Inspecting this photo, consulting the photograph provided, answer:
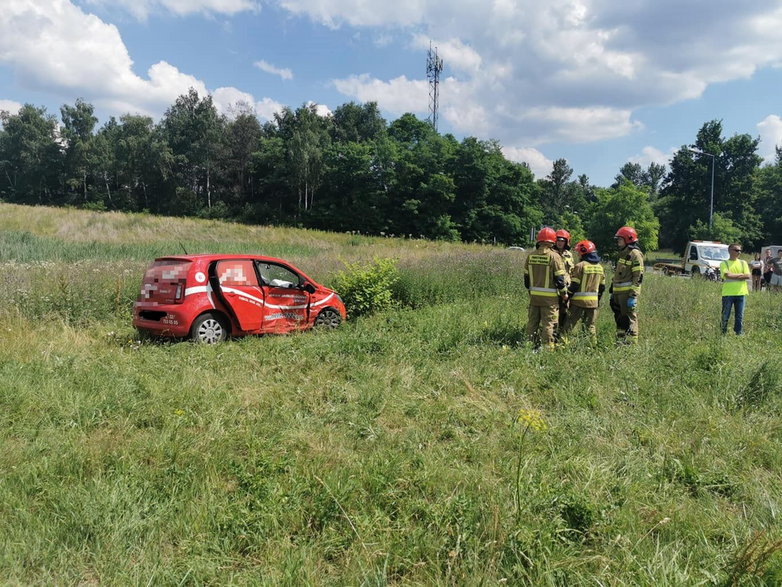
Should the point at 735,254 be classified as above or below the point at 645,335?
above

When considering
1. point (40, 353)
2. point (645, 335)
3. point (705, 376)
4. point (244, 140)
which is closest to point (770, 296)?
point (645, 335)

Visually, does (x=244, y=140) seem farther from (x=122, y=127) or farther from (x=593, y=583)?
(x=593, y=583)

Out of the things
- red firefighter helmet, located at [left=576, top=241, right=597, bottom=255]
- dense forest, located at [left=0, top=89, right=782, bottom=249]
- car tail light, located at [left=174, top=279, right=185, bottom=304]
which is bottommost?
car tail light, located at [left=174, top=279, right=185, bottom=304]

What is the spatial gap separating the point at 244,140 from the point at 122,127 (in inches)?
986

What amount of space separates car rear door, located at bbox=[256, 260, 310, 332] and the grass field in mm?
747

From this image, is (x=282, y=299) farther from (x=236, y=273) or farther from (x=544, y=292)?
(x=544, y=292)

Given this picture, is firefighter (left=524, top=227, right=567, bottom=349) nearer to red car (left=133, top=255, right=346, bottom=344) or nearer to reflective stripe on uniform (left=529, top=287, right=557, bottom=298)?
reflective stripe on uniform (left=529, top=287, right=557, bottom=298)

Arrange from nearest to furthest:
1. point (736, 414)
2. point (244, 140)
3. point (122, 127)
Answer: point (736, 414), point (244, 140), point (122, 127)

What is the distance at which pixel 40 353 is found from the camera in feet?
19.1

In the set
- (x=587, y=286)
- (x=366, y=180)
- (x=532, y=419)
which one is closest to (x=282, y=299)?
(x=587, y=286)

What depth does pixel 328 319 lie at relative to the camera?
8.70 metres

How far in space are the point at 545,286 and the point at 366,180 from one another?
1827 inches

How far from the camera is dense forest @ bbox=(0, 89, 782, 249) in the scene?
48.8 m

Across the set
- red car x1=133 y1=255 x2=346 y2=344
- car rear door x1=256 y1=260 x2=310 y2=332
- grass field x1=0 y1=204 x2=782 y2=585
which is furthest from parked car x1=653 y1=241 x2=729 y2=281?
red car x1=133 y1=255 x2=346 y2=344
